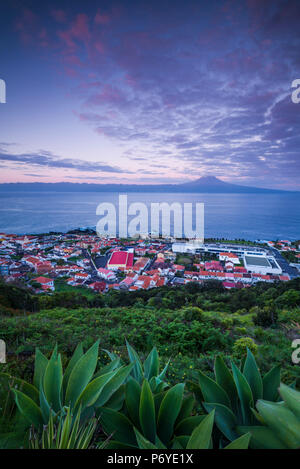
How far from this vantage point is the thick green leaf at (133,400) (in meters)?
0.91

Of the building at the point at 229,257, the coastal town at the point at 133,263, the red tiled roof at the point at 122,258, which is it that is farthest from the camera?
the building at the point at 229,257

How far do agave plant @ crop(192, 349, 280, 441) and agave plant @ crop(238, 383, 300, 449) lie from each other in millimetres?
69

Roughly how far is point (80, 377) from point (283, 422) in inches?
33.5

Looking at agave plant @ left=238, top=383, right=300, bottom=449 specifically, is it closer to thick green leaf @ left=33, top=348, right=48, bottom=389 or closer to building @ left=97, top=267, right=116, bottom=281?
thick green leaf @ left=33, top=348, right=48, bottom=389

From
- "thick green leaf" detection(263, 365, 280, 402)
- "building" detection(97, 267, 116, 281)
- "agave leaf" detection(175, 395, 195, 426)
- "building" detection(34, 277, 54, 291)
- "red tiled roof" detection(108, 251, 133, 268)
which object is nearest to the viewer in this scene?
"agave leaf" detection(175, 395, 195, 426)

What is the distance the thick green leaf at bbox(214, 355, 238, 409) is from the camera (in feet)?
3.27

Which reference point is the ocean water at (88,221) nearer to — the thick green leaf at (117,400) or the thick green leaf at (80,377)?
the thick green leaf at (80,377)

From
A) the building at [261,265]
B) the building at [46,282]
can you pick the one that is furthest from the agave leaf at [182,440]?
the building at [261,265]

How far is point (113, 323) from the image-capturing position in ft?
13.9

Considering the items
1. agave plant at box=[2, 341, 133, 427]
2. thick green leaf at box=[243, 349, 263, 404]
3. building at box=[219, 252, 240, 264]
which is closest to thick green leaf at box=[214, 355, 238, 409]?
thick green leaf at box=[243, 349, 263, 404]

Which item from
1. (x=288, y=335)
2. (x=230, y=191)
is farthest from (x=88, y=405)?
(x=230, y=191)

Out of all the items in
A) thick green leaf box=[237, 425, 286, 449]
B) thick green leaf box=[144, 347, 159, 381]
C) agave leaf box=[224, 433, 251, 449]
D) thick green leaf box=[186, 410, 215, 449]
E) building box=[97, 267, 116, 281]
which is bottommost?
building box=[97, 267, 116, 281]

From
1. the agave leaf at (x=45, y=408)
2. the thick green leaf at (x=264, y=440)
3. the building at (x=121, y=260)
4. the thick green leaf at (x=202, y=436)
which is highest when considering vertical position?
the thick green leaf at (x=202, y=436)

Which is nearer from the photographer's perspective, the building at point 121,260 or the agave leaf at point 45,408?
the agave leaf at point 45,408
